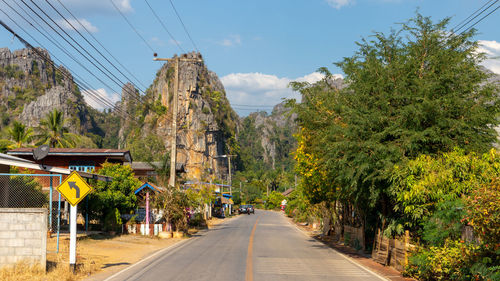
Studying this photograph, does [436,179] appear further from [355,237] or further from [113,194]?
[113,194]

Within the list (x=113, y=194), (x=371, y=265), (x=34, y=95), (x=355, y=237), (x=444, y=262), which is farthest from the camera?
(x=34, y=95)

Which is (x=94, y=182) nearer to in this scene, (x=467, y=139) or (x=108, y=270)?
(x=108, y=270)

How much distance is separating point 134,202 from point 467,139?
64.4 feet

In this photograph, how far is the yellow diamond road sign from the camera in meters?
13.1

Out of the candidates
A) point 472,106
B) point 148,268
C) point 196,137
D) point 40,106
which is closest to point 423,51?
point 472,106

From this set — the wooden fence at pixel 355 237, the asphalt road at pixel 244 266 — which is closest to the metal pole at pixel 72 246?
the asphalt road at pixel 244 266

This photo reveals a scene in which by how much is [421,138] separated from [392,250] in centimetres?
401

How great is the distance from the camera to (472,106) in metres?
16.1

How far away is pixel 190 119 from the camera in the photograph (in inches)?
4966

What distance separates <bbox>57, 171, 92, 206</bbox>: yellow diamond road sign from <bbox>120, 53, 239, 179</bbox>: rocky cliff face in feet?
339

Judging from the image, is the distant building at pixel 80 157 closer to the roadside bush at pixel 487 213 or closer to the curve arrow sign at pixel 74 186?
the curve arrow sign at pixel 74 186

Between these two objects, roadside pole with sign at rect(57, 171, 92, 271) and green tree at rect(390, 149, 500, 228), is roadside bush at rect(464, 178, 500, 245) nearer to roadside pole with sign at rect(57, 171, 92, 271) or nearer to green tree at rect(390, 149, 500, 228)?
green tree at rect(390, 149, 500, 228)

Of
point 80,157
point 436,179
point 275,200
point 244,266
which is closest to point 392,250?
point 436,179

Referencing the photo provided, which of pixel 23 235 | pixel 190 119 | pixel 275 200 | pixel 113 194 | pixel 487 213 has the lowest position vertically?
pixel 275 200
